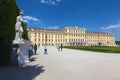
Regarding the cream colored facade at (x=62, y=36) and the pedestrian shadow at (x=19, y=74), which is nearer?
the pedestrian shadow at (x=19, y=74)

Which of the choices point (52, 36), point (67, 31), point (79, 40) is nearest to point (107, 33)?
point (79, 40)

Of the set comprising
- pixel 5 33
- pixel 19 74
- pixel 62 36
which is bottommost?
pixel 19 74

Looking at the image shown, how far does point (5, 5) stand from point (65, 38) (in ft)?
301

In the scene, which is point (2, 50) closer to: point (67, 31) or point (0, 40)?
point (0, 40)

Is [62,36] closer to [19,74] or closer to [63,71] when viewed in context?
[63,71]

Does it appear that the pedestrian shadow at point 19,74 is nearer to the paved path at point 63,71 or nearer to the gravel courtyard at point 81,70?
the paved path at point 63,71

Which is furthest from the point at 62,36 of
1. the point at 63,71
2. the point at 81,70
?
the point at 63,71

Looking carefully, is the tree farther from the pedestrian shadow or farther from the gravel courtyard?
the gravel courtyard

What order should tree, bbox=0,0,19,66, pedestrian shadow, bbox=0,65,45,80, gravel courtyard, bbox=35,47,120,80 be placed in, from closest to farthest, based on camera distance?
1. pedestrian shadow, bbox=0,65,45,80
2. gravel courtyard, bbox=35,47,120,80
3. tree, bbox=0,0,19,66

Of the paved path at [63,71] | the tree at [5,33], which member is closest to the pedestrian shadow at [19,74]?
the paved path at [63,71]

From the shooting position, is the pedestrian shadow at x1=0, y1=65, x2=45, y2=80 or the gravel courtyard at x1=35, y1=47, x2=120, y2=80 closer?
the pedestrian shadow at x1=0, y1=65, x2=45, y2=80

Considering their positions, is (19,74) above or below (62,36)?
below

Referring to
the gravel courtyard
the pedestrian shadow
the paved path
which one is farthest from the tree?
the gravel courtyard

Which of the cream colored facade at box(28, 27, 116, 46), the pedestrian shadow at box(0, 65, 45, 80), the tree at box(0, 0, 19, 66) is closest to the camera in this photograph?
the pedestrian shadow at box(0, 65, 45, 80)
